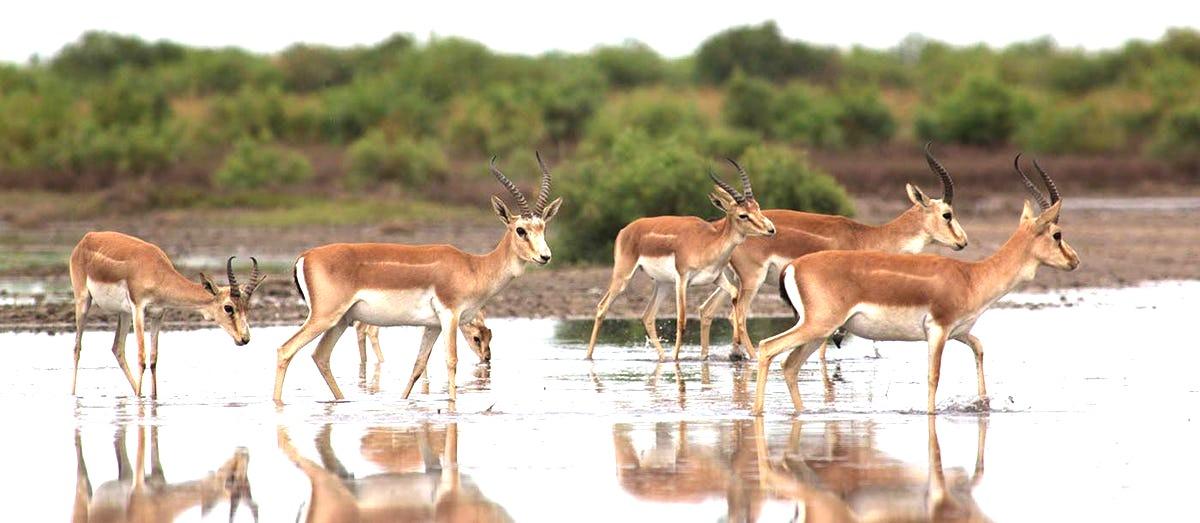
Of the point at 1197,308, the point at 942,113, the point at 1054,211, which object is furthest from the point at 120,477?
the point at 942,113

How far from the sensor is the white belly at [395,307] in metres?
13.6

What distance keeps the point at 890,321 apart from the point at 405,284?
364 centimetres

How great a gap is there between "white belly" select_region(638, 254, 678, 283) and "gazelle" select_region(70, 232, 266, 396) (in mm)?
4057

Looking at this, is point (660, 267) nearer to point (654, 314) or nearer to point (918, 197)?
point (654, 314)

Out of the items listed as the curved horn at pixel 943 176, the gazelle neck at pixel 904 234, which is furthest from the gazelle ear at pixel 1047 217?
the gazelle neck at pixel 904 234

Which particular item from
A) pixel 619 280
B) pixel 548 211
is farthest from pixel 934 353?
pixel 619 280

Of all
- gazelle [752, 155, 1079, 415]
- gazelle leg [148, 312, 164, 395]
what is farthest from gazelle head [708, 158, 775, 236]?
gazelle leg [148, 312, 164, 395]

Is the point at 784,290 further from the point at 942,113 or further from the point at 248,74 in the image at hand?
the point at 248,74

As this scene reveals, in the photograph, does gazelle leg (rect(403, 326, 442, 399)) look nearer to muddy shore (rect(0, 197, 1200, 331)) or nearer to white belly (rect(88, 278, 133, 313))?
white belly (rect(88, 278, 133, 313))

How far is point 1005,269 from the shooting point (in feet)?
41.9

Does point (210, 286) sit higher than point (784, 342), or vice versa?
point (210, 286)

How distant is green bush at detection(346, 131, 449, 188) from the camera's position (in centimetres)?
4159

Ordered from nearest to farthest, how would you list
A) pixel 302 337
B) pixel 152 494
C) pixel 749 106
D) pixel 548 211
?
pixel 152 494
pixel 302 337
pixel 548 211
pixel 749 106

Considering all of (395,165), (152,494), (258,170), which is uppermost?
(395,165)
